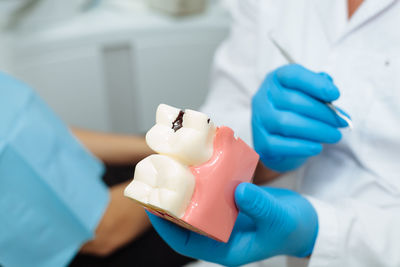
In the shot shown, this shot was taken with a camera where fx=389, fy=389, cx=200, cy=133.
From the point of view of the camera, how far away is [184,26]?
145 centimetres

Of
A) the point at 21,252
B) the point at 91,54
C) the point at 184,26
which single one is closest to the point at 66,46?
the point at 91,54

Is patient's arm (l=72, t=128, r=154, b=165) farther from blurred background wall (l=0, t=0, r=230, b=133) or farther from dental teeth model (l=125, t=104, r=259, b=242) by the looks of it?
dental teeth model (l=125, t=104, r=259, b=242)

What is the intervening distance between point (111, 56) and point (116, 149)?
1.39 feet

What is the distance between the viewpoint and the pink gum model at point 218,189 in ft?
1.50

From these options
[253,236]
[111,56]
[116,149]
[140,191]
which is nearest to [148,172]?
[140,191]

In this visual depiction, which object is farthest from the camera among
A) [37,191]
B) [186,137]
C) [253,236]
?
[37,191]

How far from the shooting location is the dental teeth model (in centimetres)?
44

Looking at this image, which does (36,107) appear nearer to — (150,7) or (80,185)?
(80,185)

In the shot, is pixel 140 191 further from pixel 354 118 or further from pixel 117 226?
pixel 117 226

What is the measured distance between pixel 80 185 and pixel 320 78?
593 mm

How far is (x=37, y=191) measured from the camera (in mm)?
799

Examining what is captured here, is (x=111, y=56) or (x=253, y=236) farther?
(x=111, y=56)

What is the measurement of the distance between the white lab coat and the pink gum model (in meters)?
0.22

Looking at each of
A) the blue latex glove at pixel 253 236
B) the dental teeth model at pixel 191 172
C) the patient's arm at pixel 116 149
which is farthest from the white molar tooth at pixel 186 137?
the patient's arm at pixel 116 149
